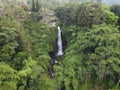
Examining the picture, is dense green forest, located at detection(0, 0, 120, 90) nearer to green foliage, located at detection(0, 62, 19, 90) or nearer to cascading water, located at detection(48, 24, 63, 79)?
green foliage, located at detection(0, 62, 19, 90)

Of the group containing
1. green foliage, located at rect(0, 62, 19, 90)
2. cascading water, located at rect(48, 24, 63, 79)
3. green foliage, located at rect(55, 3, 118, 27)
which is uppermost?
green foliage, located at rect(55, 3, 118, 27)

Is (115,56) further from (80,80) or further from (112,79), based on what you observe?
(80,80)

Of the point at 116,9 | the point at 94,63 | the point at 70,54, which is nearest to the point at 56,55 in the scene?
the point at 70,54

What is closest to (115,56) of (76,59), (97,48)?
(97,48)

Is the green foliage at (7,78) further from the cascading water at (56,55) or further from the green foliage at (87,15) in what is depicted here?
the green foliage at (87,15)

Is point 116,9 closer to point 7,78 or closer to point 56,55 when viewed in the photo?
point 56,55

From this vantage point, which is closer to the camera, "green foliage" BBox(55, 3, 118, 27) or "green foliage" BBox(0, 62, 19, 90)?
"green foliage" BBox(0, 62, 19, 90)

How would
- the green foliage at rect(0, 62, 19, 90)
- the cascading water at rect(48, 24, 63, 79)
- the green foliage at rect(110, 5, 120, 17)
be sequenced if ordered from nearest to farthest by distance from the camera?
1. the green foliage at rect(0, 62, 19, 90)
2. the cascading water at rect(48, 24, 63, 79)
3. the green foliage at rect(110, 5, 120, 17)

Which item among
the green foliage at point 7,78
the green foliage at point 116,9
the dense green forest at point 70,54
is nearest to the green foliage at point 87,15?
the dense green forest at point 70,54

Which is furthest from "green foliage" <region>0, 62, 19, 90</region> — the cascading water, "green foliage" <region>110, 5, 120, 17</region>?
"green foliage" <region>110, 5, 120, 17</region>
